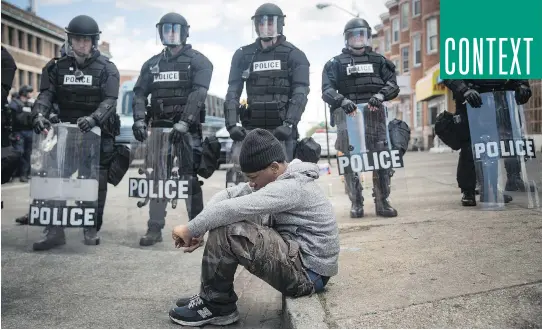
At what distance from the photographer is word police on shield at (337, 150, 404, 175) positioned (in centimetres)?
589

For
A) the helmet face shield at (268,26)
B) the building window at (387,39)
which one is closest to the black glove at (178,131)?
the helmet face shield at (268,26)

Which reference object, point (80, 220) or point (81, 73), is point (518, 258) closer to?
point (80, 220)

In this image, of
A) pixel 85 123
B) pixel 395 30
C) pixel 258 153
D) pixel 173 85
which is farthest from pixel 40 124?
pixel 395 30

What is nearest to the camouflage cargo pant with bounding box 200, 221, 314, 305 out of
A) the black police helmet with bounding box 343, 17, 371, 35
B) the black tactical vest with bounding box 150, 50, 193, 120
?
the black tactical vest with bounding box 150, 50, 193, 120

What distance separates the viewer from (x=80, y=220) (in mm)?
5484

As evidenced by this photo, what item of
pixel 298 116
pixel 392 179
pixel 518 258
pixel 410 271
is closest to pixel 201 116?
pixel 298 116

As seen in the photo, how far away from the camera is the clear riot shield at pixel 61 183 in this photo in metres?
5.47

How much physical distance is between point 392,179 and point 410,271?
266 centimetres

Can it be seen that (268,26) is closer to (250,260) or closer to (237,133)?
(237,133)

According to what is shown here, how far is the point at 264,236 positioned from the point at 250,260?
150mm

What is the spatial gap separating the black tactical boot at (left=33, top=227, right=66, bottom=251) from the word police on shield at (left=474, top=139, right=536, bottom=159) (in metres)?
4.05

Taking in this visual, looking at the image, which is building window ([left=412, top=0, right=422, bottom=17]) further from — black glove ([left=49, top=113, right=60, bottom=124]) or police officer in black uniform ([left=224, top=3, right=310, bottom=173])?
black glove ([left=49, top=113, right=60, bottom=124])

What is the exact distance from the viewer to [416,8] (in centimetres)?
618

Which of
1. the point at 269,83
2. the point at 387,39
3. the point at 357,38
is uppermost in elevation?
the point at 387,39
